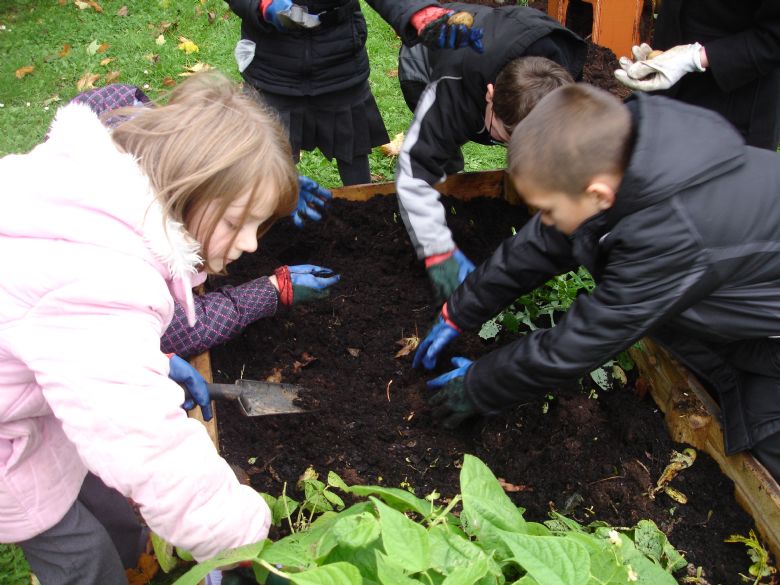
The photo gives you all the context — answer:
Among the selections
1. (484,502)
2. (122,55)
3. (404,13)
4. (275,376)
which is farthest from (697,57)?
(122,55)

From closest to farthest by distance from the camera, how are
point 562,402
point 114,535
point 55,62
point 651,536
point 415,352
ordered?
point 651,536 → point 114,535 → point 562,402 → point 415,352 → point 55,62

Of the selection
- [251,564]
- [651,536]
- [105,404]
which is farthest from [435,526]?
[651,536]

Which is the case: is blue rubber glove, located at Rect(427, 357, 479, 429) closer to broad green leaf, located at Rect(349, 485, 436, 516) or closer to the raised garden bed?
the raised garden bed

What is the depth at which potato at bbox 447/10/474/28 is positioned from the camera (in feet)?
8.62

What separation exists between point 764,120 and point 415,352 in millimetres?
1878

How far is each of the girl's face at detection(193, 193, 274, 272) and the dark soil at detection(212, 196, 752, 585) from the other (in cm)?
90

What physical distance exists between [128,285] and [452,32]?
1.80m

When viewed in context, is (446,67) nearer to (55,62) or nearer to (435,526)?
(435,526)

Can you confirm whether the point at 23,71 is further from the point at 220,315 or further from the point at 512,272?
the point at 512,272

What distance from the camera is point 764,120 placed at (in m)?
3.00

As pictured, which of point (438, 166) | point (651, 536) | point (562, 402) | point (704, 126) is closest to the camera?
point (704, 126)

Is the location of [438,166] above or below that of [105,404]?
below

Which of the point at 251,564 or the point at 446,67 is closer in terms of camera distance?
the point at 251,564

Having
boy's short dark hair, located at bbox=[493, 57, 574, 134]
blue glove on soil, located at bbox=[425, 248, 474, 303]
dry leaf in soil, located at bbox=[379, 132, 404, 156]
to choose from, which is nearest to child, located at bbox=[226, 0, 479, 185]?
boy's short dark hair, located at bbox=[493, 57, 574, 134]
